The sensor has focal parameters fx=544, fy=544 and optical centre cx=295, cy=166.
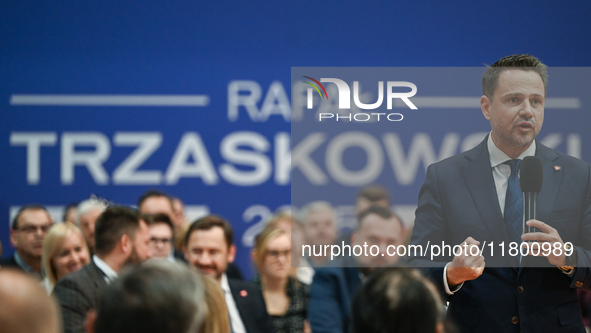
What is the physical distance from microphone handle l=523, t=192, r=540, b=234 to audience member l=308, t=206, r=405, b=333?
0.51 metres

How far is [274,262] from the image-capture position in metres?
3.12

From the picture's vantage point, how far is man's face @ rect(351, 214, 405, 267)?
2375 mm

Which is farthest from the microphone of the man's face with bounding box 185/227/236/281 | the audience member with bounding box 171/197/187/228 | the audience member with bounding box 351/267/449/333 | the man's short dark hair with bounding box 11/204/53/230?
the man's short dark hair with bounding box 11/204/53/230

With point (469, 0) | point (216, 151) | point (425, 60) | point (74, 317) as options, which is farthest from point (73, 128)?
point (469, 0)

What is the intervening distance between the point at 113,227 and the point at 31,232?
1317 millimetres

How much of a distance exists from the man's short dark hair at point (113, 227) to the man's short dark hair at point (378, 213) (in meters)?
1.31

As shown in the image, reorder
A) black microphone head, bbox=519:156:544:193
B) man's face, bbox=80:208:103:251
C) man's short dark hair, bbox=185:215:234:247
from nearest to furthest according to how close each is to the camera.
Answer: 1. black microphone head, bbox=519:156:544:193
2. man's short dark hair, bbox=185:215:234:247
3. man's face, bbox=80:208:103:251

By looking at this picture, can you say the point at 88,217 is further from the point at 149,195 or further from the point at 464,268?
the point at 464,268

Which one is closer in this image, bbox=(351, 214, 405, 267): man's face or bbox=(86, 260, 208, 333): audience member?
bbox=(86, 260, 208, 333): audience member

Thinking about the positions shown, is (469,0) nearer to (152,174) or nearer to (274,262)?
(274,262)

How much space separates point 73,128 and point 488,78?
10.9 feet

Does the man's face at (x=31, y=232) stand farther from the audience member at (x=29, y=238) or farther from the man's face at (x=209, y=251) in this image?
the man's face at (x=209, y=251)
